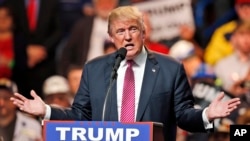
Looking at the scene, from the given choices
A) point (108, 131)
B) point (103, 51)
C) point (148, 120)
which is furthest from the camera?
point (103, 51)

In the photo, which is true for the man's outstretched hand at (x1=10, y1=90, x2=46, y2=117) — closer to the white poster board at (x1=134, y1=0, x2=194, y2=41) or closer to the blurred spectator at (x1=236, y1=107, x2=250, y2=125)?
the blurred spectator at (x1=236, y1=107, x2=250, y2=125)

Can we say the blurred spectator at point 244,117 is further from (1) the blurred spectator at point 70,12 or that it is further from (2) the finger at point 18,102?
(1) the blurred spectator at point 70,12

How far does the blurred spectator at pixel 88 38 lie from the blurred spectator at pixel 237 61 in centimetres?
134

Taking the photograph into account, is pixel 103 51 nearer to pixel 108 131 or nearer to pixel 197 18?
pixel 197 18

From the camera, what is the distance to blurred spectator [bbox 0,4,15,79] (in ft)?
38.9

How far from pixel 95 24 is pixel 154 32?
641mm

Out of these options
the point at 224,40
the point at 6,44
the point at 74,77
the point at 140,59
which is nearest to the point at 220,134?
the point at 224,40

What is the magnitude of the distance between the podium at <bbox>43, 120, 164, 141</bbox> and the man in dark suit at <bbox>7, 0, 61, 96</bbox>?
5.68m

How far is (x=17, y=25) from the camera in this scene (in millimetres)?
12086

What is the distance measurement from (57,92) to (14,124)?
2.00 feet

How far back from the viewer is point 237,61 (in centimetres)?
1112

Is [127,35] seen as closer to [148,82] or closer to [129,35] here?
[129,35]

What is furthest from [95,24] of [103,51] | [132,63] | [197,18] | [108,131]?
[108,131]

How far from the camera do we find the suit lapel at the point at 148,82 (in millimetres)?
6887
